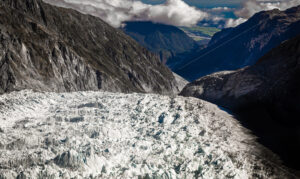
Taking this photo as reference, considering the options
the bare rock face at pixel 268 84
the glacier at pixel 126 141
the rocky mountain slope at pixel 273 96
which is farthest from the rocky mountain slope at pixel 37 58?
the rocky mountain slope at pixel 273 96

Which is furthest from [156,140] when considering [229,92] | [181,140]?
[229,92]

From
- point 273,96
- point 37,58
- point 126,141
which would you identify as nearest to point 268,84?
point 273,96

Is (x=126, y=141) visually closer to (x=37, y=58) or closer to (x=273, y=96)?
(x=273, y=96)

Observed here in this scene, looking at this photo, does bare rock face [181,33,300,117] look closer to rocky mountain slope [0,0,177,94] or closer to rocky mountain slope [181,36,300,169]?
rocky mountain slope [181,36,300,169]

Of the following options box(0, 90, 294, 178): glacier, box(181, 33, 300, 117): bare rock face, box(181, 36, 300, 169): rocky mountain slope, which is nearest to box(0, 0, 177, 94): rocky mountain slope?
box(0, 90, 294, 178): glacier

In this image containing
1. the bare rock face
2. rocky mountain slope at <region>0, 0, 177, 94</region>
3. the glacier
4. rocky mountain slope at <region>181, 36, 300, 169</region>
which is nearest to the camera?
the glacier

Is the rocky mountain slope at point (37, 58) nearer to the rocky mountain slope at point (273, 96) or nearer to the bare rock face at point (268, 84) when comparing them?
the bare rock face at point (268, 84)
